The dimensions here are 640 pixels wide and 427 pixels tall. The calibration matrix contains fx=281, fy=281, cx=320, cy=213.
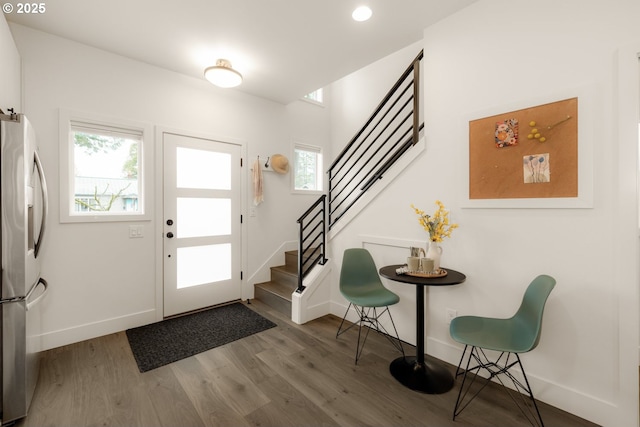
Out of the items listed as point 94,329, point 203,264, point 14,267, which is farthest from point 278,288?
point 14,267

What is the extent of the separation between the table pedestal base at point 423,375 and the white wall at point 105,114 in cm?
238

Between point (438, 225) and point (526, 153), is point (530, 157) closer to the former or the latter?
point (526, 153)

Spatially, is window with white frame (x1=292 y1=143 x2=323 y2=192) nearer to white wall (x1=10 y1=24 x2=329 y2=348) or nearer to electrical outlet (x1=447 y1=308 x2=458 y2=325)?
white wall (x1=10 y1=24 x2=329 y2=348)

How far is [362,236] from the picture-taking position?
314cm

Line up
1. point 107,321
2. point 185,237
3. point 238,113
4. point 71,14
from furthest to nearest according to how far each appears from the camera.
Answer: point 238,113 < point 185,237 < point 107,321 < point 71,14

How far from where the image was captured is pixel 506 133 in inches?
82.6

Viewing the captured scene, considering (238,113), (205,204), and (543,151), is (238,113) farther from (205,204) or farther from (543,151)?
(543,151)

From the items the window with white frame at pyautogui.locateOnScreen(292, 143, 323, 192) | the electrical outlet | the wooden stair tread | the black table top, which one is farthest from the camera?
the window with white frame at pyautogui.locateOnScreen(292, 143, 323, 192)

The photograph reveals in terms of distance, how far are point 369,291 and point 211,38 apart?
9.47 feet

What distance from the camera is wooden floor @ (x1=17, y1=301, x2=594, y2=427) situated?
1.77m

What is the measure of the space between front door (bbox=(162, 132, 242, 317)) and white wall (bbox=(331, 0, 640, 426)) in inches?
93.5

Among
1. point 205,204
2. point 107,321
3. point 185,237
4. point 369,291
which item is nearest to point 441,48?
point 369,291

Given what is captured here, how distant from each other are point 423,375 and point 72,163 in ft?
12.3

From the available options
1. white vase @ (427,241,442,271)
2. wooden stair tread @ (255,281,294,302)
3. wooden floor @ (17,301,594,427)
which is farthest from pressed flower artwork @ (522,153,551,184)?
wooden stair tread @ (255,281,294,302)
